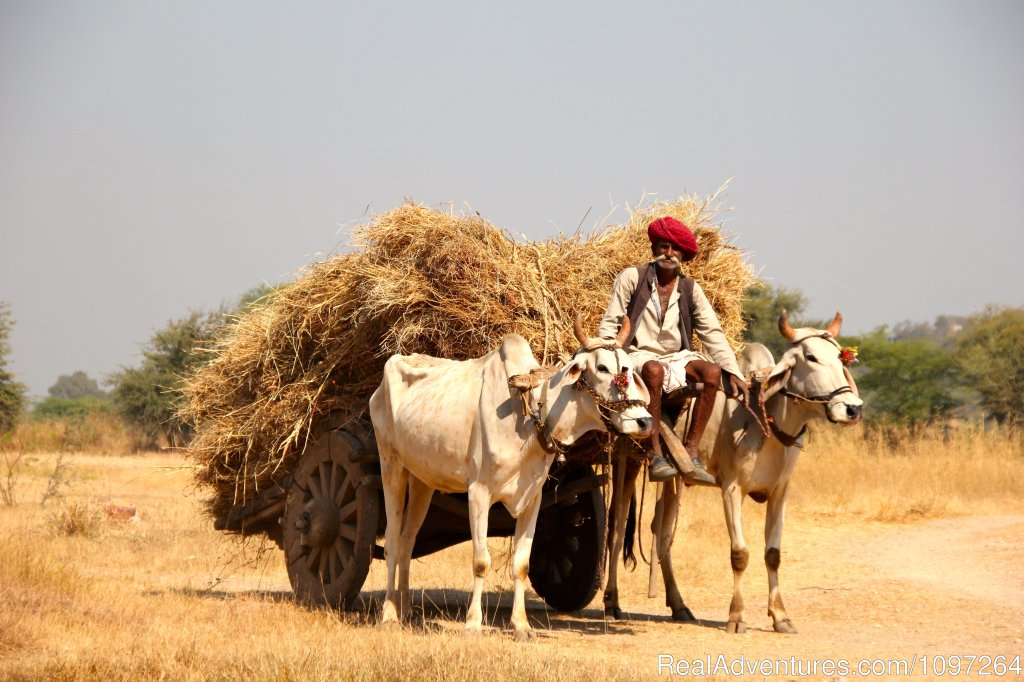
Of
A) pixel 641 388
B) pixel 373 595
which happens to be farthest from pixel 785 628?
pixel 373 595

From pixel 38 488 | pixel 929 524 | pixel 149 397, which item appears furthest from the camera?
pixel 149 397

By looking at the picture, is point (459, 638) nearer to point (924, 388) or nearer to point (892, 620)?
point (892, 620)

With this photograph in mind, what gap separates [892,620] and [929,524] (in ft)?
18.0

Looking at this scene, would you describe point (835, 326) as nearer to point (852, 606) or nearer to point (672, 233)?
point (672, 233)

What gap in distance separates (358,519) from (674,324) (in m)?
2.90

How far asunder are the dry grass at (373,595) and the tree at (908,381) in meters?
9.06

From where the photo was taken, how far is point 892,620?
32.2 ft

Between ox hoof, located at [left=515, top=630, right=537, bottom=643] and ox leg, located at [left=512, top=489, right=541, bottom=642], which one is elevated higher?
ox leg, located at [left=512, top=489, right=541, bottom=642]

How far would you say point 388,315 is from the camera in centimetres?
931

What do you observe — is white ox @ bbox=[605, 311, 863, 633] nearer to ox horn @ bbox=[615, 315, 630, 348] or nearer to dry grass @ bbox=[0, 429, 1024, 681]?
dry grass @ bbox=[0, 429, 1024, 681]

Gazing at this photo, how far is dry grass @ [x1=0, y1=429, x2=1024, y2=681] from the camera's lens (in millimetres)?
6738

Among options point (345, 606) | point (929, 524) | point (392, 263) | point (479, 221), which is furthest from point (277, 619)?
point (929, 524)

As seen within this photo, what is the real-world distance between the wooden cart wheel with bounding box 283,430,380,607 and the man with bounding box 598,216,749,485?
2.35 meters

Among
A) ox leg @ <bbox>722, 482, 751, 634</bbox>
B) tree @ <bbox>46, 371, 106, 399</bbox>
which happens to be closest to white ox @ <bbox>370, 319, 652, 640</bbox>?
ox leg @ <bbox>722, 482, 751, 634</bbox>
